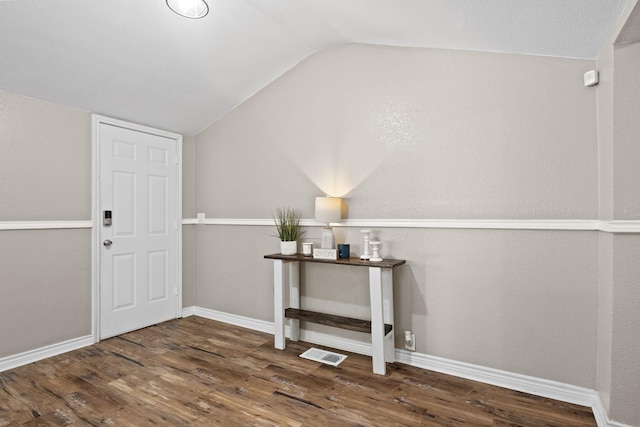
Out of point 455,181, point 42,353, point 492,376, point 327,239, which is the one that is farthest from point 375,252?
point 42,353

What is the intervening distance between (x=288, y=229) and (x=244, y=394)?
1314 mm

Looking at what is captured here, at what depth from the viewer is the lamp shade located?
2699 millimetres

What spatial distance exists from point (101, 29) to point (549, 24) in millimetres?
2696

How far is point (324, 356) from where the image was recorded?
2.73m

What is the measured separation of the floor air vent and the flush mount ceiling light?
8.50 ft

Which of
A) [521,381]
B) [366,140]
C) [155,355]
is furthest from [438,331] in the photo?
[155,355]

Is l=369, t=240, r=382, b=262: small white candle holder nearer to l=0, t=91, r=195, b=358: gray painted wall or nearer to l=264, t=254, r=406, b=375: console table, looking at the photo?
l=264, t=254, r=406, b=375: console table

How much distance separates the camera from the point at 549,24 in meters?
1.77

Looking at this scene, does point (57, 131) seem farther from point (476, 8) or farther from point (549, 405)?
point (549, 405)

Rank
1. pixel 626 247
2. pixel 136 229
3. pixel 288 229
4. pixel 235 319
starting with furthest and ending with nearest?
pixel 235 319 → pixel 136 229 → pixel 288 229 → pixel 626 247

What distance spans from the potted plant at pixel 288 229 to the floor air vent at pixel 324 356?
0.82 metres

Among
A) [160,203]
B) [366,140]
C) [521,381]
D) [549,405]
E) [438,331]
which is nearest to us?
[549,405]

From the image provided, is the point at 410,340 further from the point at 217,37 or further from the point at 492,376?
the point at 217,37

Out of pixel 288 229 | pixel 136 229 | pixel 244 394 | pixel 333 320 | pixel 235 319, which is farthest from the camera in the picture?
pixel 235 319
